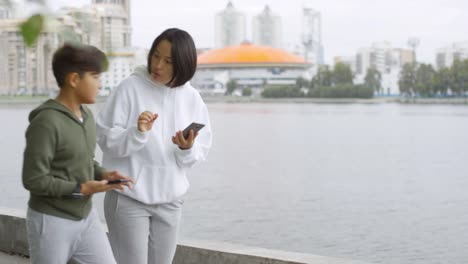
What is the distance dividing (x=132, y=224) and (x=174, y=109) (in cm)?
36

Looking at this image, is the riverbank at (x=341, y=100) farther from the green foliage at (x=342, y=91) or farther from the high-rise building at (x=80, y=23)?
the high-rise building at (x=80, y=23)

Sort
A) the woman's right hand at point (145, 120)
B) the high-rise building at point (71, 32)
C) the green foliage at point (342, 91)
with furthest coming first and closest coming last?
the green foliage at point (342, 91) → the woman's right hand at point (145, 120) → the high-rise building at point (71, 32)

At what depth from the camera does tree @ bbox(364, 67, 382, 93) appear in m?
109

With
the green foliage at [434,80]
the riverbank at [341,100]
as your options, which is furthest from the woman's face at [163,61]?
the riverbank at [341,100]

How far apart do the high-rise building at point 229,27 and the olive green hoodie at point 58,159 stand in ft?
566

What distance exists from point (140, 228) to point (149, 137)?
10.6 inches

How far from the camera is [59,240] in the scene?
7.29 ft

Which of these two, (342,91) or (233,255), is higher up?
(233,255)

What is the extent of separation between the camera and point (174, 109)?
2.60m

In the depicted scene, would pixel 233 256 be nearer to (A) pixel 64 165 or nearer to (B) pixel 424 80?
(A) pixel 64 165

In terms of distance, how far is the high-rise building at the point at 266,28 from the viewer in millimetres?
182375

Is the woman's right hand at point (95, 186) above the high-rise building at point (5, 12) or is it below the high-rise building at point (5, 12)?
below

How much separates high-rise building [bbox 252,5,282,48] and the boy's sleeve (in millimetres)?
179771

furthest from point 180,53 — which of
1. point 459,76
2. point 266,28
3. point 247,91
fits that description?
point 266,28
